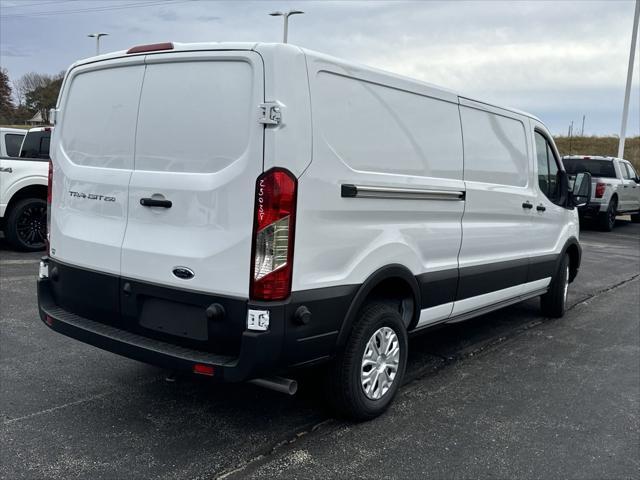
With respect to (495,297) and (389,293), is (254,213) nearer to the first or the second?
(389,293)

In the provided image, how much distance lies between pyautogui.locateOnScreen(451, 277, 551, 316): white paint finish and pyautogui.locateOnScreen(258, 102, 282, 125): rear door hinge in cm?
229

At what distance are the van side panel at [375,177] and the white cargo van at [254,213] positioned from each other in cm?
1

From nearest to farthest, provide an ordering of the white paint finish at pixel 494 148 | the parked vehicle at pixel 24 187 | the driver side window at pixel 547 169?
the white paint finish at pixel 494 148 → the driver side window at pixel 547 169 → the parked vehicle at pixel 24 187

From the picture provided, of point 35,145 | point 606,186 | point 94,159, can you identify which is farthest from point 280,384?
point 606,186

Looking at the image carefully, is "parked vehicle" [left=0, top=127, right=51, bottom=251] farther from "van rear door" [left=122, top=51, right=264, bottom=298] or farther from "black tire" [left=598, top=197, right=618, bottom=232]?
"black tire" [left=598, top=197, right=618, bottom=232]

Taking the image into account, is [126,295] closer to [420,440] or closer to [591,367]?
[420,440]

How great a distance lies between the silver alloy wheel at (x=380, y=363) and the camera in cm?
368

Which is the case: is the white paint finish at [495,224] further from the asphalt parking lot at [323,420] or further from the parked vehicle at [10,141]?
the parked vehicle at [10,141]

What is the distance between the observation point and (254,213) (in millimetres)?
2969

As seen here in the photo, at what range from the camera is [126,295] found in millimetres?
3400

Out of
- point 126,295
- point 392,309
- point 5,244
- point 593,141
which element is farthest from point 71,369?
point 593,141

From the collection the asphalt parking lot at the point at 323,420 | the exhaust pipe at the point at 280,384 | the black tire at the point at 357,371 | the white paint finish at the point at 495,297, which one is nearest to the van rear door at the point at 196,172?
the exhaust pipe at the point at 280,384

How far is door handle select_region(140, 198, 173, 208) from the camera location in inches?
127

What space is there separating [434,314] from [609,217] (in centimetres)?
1402
